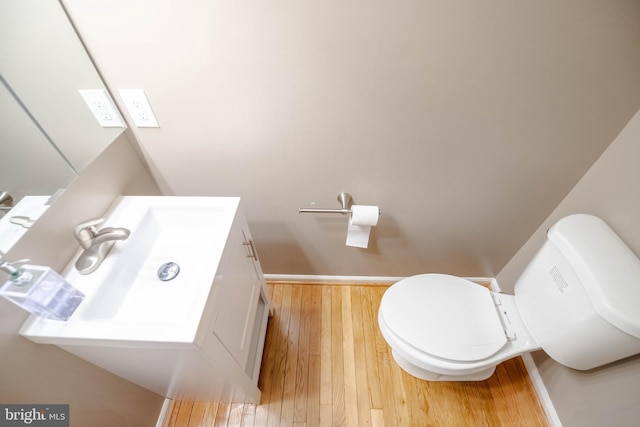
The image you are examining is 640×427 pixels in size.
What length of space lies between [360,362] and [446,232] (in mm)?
781

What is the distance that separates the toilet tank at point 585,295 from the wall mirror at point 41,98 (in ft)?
5.18

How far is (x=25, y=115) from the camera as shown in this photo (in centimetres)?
80

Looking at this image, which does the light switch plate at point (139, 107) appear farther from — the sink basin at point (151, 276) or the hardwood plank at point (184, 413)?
the hardwood plank at point (184, 413)

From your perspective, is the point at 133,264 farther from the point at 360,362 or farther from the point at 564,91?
the point at 564,91

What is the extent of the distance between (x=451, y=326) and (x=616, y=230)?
63 cm

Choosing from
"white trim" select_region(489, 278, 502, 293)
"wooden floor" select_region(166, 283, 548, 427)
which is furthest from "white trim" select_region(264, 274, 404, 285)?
"white trim" select_region(489, 278, 502, 293)

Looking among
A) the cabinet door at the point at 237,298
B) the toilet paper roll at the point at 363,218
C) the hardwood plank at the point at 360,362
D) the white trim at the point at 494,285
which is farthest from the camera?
the white trim at the point at 494,285

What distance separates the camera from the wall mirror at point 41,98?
0.75 meters

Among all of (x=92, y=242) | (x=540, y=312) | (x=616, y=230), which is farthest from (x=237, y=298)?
(x=616, y=230)

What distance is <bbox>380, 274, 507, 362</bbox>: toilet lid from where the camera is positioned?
1039 mm

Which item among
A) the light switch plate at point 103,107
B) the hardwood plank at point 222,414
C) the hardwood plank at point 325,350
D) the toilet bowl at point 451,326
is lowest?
the hardwood plank at point 222,414

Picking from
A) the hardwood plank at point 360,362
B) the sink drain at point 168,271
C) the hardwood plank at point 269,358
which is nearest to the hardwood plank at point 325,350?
the hardwood plank at point 360,362

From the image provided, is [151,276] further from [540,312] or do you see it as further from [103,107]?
[540,312]

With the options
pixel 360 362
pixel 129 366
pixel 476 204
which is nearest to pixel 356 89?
pixel 476 204
